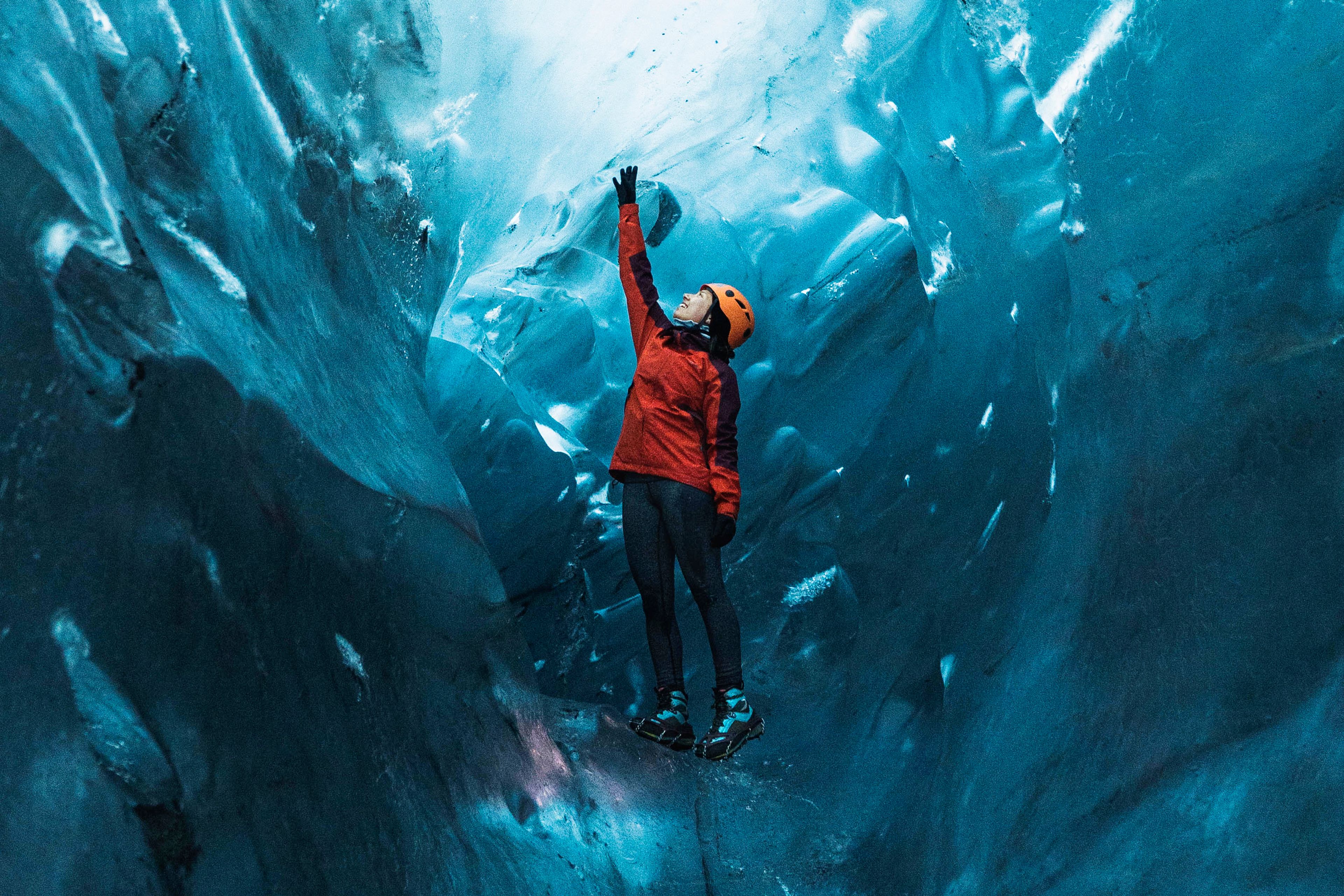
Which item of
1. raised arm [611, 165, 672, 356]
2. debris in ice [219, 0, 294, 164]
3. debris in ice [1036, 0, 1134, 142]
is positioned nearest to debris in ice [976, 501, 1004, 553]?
debris in ice [1036, 0, 1134, 142]

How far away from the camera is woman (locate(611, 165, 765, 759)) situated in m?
2.74

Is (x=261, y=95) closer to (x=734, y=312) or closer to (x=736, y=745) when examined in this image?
(x=734, y=312)

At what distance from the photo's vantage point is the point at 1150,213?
350 centimetres

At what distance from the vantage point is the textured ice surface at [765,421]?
221cm

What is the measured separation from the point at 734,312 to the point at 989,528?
45.2 inches

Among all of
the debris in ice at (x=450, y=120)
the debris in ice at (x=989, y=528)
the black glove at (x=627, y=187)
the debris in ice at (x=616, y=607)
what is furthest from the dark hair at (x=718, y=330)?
the debris in ice at (x=989, y=528)

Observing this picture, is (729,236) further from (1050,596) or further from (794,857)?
(794,857)

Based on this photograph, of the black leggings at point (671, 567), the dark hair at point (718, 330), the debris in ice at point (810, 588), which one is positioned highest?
the dark hair at point (718, 330)

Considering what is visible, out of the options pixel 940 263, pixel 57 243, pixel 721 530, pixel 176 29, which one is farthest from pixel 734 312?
pixel 57 243

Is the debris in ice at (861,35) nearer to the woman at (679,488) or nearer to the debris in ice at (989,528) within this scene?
the woman at (679,488)

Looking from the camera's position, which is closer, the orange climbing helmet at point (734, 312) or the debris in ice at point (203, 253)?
the debris in ice at point (203, 253)

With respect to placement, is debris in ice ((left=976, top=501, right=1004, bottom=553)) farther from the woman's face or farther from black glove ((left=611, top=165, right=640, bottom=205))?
black glove ((left=611, top=165, right=640, bottom=205))

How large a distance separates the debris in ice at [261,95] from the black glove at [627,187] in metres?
0.75

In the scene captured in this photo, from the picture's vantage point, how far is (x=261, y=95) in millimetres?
2623
